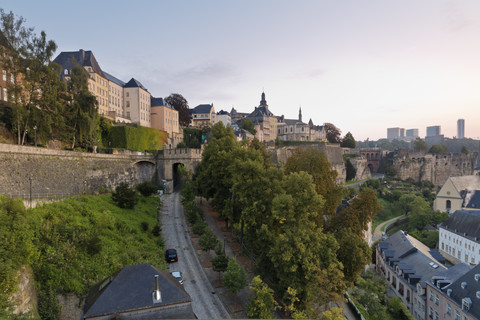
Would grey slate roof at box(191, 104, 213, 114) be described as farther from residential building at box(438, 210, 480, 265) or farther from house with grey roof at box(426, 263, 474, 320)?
house with grey roof at box(426, 263, 474, 320)

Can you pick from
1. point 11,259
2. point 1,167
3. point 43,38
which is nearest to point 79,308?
point 11,259

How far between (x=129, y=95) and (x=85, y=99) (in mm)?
24559

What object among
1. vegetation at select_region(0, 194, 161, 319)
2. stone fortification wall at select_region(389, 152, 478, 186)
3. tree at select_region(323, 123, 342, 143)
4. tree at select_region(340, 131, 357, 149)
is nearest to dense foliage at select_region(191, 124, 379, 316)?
vegetation at select_region(0, 194, 161, 319)

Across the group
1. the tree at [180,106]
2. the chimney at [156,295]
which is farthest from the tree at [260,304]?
the tree at [180,106]

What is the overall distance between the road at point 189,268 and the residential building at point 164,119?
2786 cm

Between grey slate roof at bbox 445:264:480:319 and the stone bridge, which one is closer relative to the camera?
Answer: grey slate roof at bbox 445:264:480:319

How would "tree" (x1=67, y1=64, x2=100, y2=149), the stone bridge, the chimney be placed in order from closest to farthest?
the chimney
"tree" (x1=67, y1=64, x2=100, y2=149)
the stone bridge

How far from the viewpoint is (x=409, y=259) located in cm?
3158

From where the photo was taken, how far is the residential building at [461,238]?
1357 inches

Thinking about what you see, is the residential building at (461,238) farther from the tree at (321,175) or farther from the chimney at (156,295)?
the chimney at (156,295)

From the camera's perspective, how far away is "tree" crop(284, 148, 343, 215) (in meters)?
22.0

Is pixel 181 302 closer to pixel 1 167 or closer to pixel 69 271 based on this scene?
pixel 69 271

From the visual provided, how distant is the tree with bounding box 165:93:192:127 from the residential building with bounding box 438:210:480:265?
5260 centimetres

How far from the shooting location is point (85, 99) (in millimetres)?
29984
